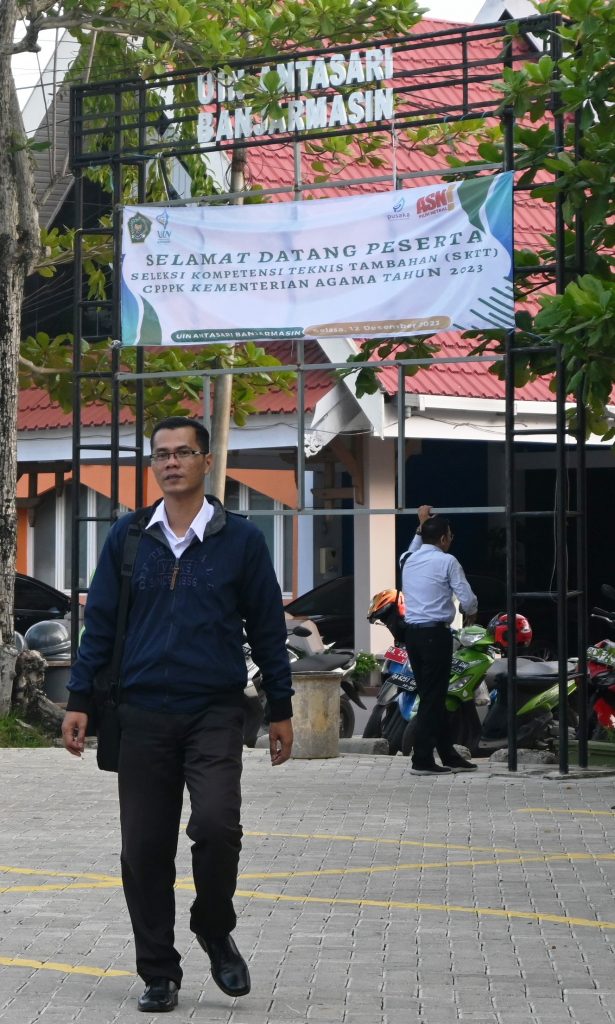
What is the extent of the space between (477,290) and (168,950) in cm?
763

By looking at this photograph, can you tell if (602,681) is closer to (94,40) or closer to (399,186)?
(399,186)

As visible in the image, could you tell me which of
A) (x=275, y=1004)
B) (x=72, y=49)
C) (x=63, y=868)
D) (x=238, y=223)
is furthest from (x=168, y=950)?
(x=72, y=49)

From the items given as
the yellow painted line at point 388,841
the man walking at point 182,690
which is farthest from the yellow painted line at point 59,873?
the man walking at point 182,690

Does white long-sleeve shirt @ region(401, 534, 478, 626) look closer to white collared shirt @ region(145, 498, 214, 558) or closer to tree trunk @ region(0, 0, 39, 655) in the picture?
tree trunk @ region(0, 0, 39, 655)

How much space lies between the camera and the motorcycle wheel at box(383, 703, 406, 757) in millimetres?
14609

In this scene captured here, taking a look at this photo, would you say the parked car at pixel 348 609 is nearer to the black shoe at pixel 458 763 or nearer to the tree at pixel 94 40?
the tree at pixel 94 40

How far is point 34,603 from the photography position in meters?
24.7

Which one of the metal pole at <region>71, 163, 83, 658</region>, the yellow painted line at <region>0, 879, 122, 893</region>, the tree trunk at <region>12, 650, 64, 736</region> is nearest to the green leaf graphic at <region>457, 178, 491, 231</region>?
the metal pole at <region>71, 163, 83, 658</region>

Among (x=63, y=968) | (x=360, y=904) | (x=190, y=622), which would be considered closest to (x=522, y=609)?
(x=360, y=904)

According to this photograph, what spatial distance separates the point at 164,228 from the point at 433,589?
3751 millimetres

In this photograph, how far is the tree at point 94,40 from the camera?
15.5m

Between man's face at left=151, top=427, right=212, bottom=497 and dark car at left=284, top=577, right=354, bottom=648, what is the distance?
17.2 m

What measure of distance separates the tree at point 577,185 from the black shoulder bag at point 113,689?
4977 mm

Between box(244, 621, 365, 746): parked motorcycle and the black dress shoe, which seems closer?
the black dress shoe
